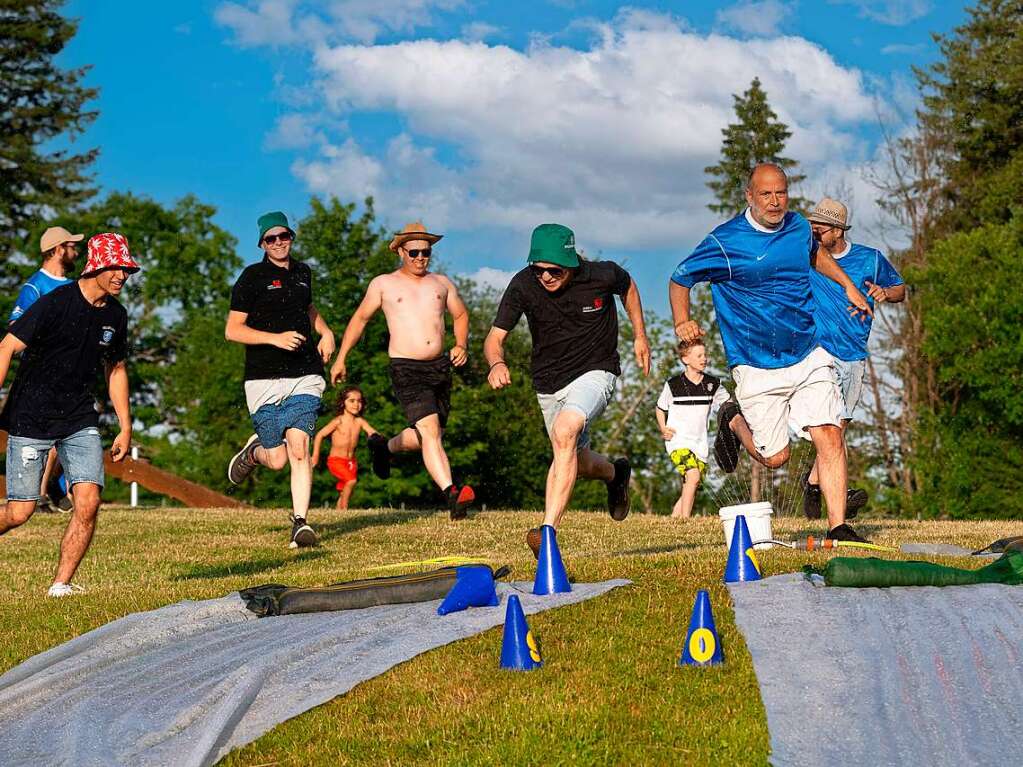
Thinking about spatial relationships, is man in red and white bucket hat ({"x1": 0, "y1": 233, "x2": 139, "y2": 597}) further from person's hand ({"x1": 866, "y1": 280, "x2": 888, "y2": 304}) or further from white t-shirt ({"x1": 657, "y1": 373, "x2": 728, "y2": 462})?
white t-shirt ({"x1": 657, "y1": 373, "x2": 728, "y2": 462})

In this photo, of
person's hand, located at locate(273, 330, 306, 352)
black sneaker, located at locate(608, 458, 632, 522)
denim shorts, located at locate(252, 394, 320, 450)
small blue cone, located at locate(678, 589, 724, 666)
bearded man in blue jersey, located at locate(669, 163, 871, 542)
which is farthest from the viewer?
denim shorts, located at locate(252, 394, 320, 450)

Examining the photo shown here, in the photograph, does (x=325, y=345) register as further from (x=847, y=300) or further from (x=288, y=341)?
(x=847, y=300)

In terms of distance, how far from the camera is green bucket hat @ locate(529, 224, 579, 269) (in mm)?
8625

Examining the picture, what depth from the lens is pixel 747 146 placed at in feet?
161

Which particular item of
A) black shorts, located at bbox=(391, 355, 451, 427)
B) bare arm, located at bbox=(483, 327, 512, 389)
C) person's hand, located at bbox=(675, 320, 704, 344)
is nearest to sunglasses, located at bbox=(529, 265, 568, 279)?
bare arm, located at bbox=(483, 327, 512, 389)

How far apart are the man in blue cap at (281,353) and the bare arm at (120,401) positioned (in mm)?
2455

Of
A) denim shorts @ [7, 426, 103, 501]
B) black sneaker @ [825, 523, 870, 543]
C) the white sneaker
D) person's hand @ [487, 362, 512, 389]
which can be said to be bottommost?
the white sneaker

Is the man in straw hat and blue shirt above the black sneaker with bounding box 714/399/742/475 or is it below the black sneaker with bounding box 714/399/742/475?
above

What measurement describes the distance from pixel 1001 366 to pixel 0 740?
3139 cm

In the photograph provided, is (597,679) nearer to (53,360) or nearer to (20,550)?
(53,360)

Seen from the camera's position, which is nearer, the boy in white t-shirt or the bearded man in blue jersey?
the bearded man in blue jersey

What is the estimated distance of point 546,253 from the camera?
863 centimetres

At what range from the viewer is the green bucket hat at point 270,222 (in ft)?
36.4

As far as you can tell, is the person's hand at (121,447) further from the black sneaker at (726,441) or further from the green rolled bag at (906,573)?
the black sneaker at (726,441)
